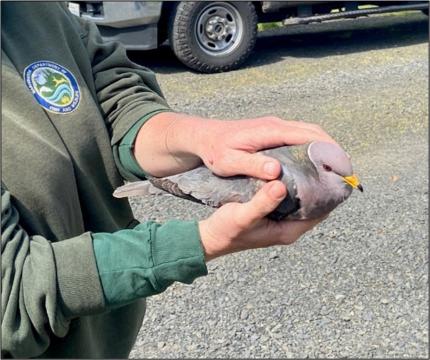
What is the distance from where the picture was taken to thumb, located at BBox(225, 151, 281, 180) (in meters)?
1.51

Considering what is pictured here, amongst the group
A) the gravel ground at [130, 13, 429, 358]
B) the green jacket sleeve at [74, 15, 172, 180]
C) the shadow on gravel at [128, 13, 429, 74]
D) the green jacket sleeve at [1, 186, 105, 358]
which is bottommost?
the shadow on gravel at [128, 13, 429, 74]

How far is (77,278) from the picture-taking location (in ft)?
4.46

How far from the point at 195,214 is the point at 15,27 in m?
2.66

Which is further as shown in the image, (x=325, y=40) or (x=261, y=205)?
(x=325, y=40)

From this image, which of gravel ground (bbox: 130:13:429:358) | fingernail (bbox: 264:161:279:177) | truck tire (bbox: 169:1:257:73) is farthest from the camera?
truck tire (bbox: 169:1:257:73)

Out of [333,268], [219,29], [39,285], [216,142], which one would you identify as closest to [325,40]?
[219,29]

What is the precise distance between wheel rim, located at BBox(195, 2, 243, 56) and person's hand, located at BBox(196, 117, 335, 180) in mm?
5505

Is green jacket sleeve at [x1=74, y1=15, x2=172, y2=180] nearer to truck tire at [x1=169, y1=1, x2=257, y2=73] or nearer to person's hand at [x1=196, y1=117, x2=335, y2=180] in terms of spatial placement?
person's hand at [x1=196, y1=117, x2=335, y2=180]

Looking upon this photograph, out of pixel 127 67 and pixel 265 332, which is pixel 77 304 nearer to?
pixel 127 67

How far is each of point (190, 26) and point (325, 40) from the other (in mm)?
2115

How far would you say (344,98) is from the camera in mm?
6059

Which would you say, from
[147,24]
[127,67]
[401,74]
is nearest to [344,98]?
[401,74]

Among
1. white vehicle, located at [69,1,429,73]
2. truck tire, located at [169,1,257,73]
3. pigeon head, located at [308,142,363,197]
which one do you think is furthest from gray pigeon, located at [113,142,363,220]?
truck tire, located at [169,1,257,73]

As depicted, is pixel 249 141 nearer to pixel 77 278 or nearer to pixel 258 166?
pixel 258 166
